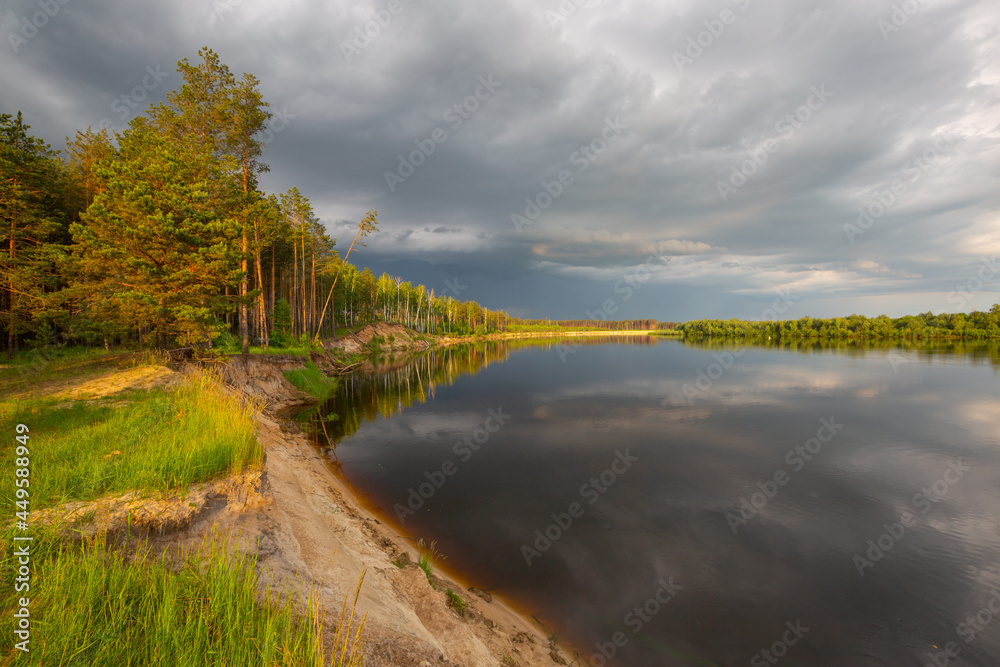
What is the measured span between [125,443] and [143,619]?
560 cm

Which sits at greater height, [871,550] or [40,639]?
[40,639]

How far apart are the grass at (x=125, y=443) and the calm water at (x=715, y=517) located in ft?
23.0

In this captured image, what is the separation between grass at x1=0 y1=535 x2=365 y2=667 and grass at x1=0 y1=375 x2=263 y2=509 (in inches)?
82.1

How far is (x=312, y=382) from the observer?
112 feet

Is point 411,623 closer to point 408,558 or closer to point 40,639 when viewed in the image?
point 408,558

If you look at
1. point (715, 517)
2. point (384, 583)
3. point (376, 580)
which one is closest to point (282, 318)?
point (376, 580)

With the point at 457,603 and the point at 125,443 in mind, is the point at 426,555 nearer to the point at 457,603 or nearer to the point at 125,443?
the point at 457,603

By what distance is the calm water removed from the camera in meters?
8.50

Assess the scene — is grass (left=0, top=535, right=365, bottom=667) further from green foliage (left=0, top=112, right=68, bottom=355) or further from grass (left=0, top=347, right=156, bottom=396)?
green foliage (left=0, top=112, right=68, bottom=355)

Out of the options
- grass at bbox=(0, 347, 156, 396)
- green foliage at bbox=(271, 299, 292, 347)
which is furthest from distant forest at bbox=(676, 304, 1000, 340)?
grass at bbox=(0, 347, 156, 396)

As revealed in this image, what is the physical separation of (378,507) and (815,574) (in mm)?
14520

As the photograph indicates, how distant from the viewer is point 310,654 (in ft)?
11.1

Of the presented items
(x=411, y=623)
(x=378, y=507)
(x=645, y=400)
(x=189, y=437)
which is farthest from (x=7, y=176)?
(x=645, y=400)

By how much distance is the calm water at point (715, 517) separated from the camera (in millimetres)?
8500
